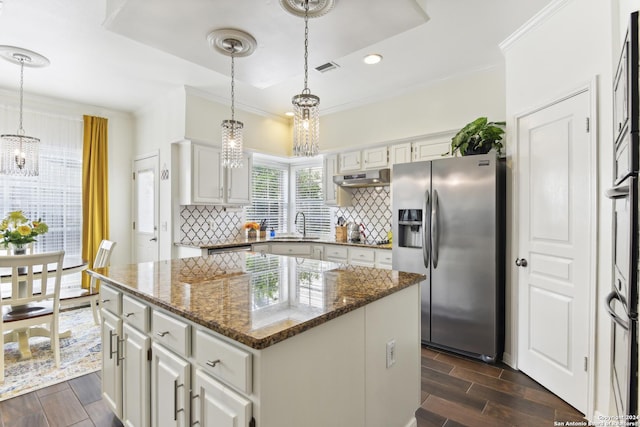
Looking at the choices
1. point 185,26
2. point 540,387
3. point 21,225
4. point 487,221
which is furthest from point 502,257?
point 21,225

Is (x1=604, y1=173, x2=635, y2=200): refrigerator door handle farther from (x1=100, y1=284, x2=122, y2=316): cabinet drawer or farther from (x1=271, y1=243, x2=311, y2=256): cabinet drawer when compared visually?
(x1=271, y1=243, x2=311, y2=256): cabinet drawer

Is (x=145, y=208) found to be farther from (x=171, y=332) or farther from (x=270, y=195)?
(x=171, y=332)

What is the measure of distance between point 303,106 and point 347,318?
1.29m

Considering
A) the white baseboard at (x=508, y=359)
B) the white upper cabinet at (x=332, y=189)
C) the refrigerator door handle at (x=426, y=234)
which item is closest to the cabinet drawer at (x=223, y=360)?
the refrigerator door handle at (x=426, y=234)

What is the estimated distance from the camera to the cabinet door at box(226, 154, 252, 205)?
440cm

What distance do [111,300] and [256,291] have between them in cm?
97

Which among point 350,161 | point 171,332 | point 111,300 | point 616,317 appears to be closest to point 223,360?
point 171,332

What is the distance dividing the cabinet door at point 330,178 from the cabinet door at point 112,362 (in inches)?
126

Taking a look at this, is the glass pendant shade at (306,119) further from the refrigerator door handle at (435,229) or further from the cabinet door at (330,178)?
the cabinet door at (330,178)

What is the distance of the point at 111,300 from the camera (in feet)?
6.04

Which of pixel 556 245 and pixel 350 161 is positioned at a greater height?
pixel 350 161

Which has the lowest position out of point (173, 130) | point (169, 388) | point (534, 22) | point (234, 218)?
point (169, 388)

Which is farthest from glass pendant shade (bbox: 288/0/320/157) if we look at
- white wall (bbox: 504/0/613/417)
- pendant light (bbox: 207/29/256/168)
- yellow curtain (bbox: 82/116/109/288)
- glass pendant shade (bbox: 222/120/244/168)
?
yellow curtain (bbox: 82/116/109/288)

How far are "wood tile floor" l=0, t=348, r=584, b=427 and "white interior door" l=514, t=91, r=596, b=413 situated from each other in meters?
0.19
